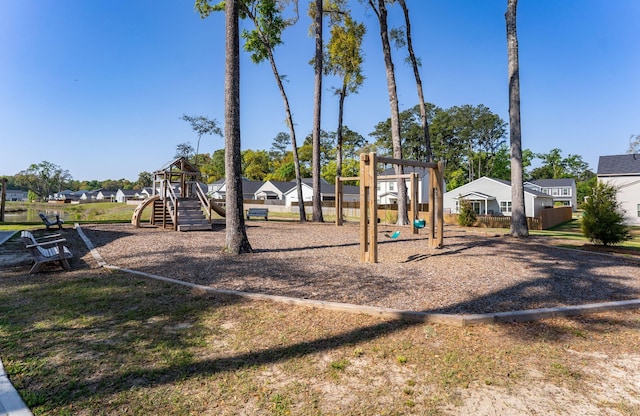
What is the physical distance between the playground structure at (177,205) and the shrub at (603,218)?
14.5 metres

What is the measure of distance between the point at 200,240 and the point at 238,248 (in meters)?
3.09

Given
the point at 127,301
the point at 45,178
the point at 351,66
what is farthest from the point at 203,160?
the point at 127,301

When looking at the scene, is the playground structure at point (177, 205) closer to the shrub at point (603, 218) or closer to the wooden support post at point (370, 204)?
the wooden support post at point (370, 204)

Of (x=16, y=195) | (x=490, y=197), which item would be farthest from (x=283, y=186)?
(x=16, y=195)

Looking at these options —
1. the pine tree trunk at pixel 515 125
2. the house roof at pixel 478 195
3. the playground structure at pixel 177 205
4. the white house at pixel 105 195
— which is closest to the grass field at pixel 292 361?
the playground structure at pixel 177 205

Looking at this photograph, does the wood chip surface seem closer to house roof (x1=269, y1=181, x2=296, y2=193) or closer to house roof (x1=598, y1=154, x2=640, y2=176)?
house roof (x1=598, y1=154, x2=640, y2=176)

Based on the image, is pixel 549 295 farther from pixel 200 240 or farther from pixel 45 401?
pixel 200 240

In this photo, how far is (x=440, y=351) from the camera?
3.52 meters

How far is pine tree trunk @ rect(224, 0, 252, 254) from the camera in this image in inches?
348

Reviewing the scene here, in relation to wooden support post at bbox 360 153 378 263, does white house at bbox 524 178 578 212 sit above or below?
above

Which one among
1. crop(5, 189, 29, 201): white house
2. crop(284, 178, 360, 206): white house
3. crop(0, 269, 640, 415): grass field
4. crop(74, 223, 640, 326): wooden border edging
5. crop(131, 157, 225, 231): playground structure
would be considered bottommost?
crop(0, 269, 640, 415): grass field

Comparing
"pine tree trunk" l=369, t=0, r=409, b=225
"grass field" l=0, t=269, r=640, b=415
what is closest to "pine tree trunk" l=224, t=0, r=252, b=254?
"grass field" l=0, t=269, r=640, b=415

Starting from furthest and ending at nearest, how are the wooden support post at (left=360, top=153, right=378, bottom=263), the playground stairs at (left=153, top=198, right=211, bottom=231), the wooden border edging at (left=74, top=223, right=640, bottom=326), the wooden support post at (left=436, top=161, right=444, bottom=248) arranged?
the playground stairs at (left=153, top=198, right=211, bottom=231), the wooden support post at (left=436, top=161, right=444, bottom=248), the wooden support post at (left=360, top=153, right=378, bottom=263), the wooden border edging at (left=74, top=223, right=640, bottom=326)

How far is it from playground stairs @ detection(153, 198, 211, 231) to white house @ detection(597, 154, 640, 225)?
30661 millimetres
